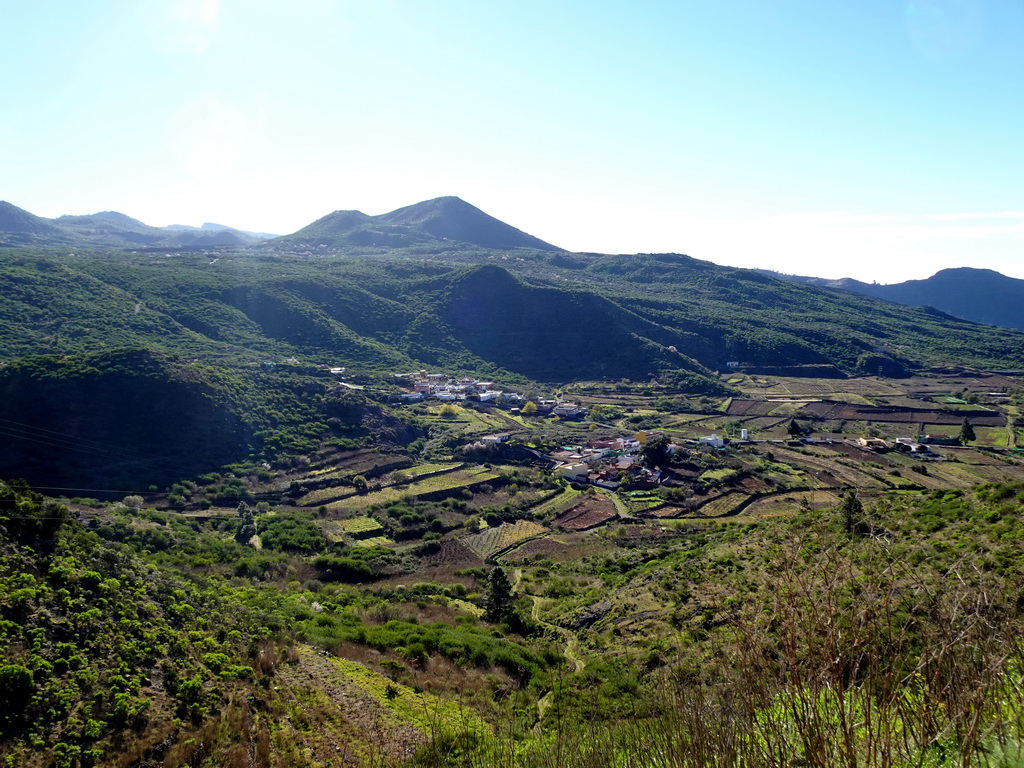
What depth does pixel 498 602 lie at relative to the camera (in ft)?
60.3

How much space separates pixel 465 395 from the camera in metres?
67.8

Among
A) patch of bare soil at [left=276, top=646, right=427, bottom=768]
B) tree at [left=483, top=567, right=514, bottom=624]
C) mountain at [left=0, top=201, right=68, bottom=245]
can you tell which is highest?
mountain at [left=0, top=201, right=68, bottom=245]

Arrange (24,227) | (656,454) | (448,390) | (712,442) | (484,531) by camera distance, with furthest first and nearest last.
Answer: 1. (24,227)
2. (448,390)
3. (712,442)
4. (656,454)
5. (484,531)

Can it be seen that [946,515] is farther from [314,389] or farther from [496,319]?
[496,319]

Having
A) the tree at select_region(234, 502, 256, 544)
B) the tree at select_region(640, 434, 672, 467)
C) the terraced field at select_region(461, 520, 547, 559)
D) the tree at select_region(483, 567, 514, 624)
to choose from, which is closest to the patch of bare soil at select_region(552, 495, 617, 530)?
the terraced field at select_region(461, 520, 547, 559)

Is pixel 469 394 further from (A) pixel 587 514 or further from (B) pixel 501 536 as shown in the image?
(B) pixel 501 536

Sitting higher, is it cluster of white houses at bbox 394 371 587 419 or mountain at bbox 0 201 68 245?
mountain at bbox 0 201 68 245


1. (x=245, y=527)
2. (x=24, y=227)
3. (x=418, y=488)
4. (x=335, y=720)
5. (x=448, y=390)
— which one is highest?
(x=24, y=227)

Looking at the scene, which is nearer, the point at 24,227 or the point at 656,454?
the point at 656,454

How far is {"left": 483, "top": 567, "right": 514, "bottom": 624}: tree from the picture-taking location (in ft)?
57.9

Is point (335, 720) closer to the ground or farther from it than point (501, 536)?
farther from it

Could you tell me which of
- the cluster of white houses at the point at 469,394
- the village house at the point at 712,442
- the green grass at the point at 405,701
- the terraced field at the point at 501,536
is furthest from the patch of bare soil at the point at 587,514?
the cluster of white houses at the point at 469,394

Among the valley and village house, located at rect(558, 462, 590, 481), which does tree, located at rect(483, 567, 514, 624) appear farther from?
village house, located at rect(558, 462, 590, 481)

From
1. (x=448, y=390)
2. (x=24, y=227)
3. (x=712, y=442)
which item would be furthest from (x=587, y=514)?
(x=24, y=227)
